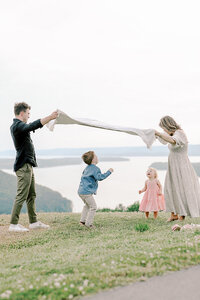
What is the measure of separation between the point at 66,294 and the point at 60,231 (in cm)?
442

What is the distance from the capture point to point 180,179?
30.2 feet

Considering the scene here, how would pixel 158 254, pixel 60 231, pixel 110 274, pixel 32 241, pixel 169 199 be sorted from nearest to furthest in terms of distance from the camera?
1. pixel 110 274
2. pixel 158 254
3. pixel 32 241
4. pixel 60 231
5. pixel 169 199

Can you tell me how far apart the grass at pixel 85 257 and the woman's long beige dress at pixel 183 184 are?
50cm

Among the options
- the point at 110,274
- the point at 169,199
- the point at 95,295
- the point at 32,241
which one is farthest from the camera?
the point at 169,199

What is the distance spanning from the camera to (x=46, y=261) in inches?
239

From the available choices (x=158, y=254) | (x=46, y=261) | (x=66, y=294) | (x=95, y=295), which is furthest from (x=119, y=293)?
(x=46, y=261)

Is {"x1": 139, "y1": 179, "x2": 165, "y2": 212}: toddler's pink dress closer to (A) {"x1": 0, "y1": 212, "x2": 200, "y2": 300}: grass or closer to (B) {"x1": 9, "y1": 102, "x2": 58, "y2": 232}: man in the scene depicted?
(A) {"x1": 0, "y1": 212, "x2": 200, "y2": 300}: grass

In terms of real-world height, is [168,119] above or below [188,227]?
above

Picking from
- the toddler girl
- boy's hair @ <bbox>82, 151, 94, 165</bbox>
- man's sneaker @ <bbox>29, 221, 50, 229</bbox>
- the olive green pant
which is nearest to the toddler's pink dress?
the toddler girl

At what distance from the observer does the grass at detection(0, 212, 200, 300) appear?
4.65 metres

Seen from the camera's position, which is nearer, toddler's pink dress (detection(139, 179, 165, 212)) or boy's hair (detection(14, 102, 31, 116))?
boy's hair (detection(14, 102, 31, 116))

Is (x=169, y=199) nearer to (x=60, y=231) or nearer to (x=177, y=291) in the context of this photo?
(x=60, y=231)

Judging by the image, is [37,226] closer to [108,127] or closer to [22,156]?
[22,156]

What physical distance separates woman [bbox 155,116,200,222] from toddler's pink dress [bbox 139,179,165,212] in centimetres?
61
